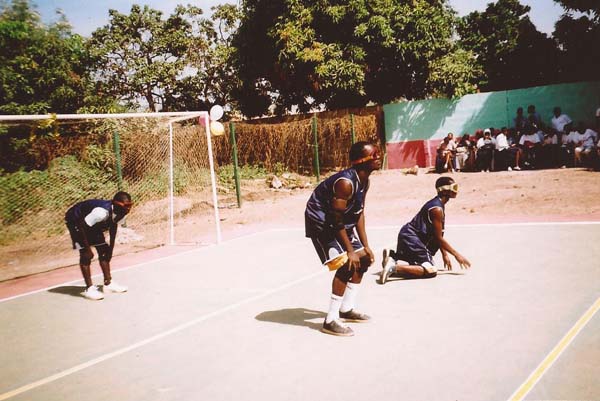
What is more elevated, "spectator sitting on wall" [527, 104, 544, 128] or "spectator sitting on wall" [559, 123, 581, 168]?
"spectator sitting on wall" [527, 104, 544, 128]

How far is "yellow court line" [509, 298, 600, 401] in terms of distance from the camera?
3.33 m

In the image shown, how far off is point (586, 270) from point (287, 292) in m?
3.62

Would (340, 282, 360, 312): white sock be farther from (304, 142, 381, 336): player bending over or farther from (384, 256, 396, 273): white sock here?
(384, 256, 396, 273): white sock

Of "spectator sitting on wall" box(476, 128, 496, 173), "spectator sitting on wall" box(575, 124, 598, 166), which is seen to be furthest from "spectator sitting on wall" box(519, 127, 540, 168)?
"spectator sitting on wall" box(575, 124, 598, 166)

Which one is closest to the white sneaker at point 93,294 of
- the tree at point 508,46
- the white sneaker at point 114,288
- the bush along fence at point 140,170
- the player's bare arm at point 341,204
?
the white sneaker at point 114,288

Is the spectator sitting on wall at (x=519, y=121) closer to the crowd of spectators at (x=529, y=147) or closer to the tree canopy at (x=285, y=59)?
the crowd of spectators at (x=529, y=147)

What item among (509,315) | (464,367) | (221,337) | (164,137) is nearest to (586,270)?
(509,315)

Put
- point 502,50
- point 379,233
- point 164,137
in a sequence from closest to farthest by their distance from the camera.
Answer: point 379,233 → point 164,137 → point 502,50

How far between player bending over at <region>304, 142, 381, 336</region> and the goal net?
6269mm

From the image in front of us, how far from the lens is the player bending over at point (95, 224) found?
666 centimetres

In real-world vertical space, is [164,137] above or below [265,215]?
above

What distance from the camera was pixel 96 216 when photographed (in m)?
6.65

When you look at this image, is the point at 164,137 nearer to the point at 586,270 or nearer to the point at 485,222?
the point at 485,222

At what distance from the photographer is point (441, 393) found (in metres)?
3.40
